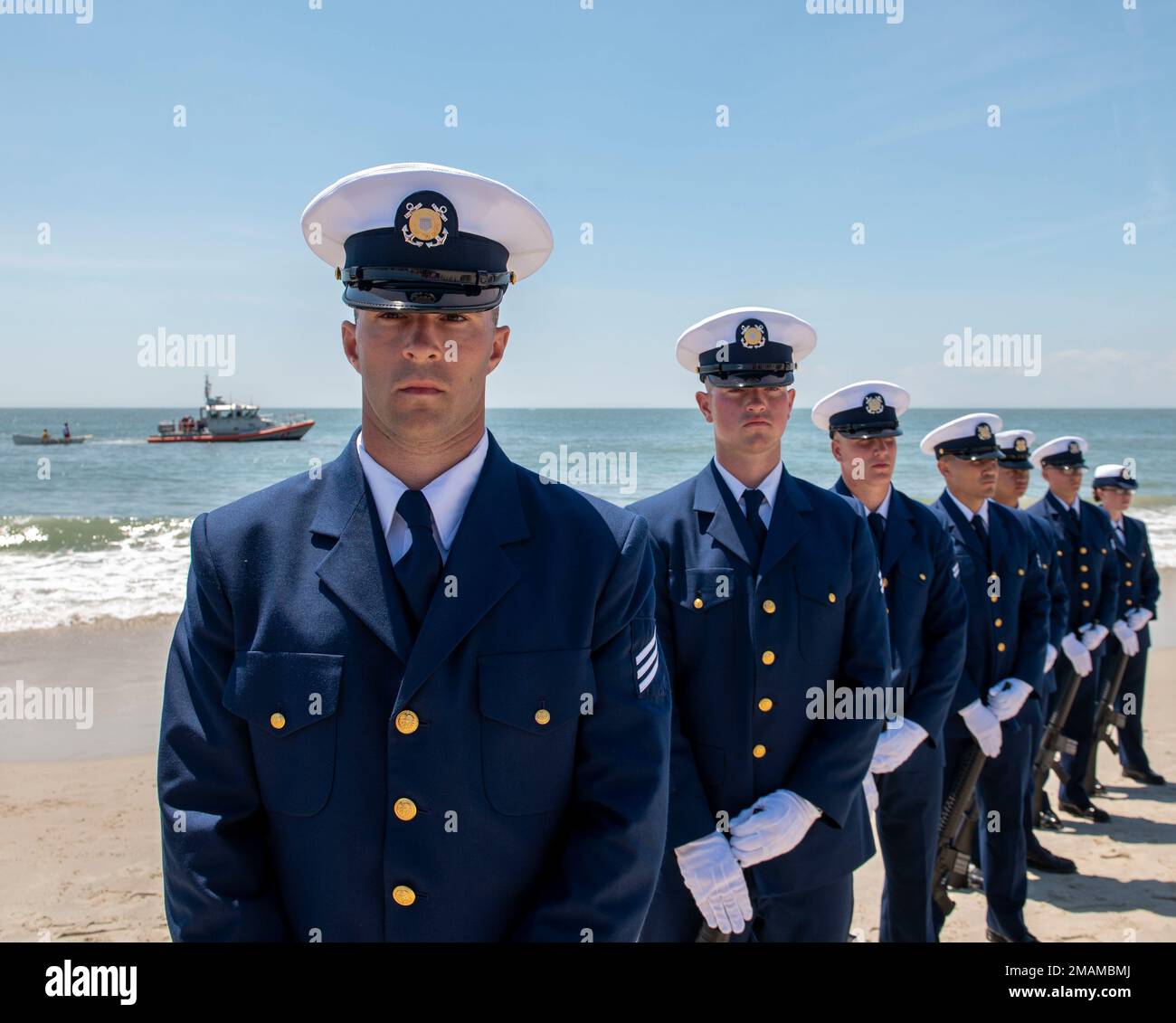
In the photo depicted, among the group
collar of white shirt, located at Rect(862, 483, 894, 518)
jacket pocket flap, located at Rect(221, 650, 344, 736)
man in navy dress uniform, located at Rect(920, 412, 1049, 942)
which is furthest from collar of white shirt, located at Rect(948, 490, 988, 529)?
jacket pocket flap, located at Rect(221, 650, 344, 736)

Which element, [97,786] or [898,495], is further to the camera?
[97,786]

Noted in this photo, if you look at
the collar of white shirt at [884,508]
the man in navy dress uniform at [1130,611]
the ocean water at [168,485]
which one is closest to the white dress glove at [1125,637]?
the man in navy dress uniform at [1130,611]

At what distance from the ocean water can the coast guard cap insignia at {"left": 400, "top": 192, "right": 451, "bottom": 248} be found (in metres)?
3.69

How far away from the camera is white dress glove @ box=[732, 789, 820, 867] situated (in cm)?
268

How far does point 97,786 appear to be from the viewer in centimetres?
627

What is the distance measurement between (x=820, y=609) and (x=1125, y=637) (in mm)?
5425

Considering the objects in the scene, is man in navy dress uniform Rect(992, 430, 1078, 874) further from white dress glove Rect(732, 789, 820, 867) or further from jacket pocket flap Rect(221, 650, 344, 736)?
jacket pocket flap Rect(221, 650, 344, 736)

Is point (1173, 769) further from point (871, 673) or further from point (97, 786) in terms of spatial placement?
point (97, 786)

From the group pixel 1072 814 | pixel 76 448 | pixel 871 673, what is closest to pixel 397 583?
pixel 871 673

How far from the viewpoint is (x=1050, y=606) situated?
543cm

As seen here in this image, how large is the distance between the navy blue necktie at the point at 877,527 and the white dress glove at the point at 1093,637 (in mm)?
3216

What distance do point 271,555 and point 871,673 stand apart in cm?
190

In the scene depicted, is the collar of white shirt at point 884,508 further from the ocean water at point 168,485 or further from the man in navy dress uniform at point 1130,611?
the man in navy dress uniform at point 1130,611
